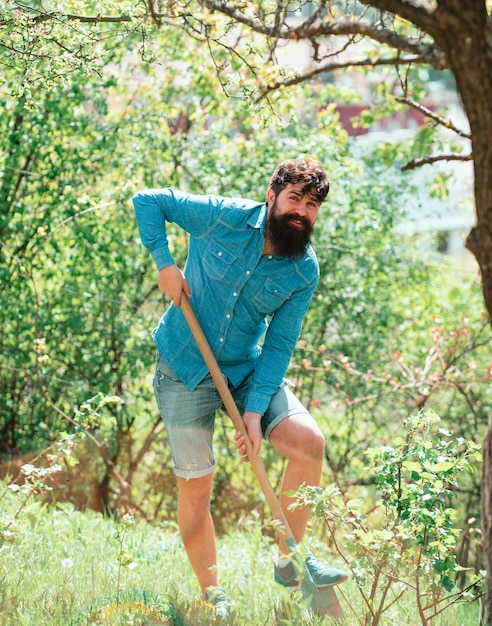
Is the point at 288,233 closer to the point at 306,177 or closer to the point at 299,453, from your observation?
the point at 306,177

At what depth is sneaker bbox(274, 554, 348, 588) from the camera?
354 cm

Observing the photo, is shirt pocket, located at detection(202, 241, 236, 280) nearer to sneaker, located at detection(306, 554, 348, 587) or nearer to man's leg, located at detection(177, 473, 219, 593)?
man's leg, located at detection(177, 473, 219, 593)

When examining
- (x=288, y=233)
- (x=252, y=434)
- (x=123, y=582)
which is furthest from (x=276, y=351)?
(x=123, y=582)

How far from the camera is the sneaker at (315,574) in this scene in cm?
354

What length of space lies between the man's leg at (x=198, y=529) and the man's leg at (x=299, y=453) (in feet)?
1.09

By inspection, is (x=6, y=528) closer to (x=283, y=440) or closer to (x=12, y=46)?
(x=283, y=440)

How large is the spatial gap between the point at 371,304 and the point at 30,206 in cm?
251

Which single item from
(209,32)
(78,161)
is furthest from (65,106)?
(209,32)

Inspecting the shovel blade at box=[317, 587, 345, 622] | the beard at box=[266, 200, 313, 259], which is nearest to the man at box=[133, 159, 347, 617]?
the beard at box=[266, 200, 313, 259]

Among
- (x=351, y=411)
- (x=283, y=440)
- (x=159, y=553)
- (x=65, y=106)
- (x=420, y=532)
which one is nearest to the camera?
(x=420, y=532)

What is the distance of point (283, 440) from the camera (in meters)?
3.65

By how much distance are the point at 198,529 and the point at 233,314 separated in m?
0.89

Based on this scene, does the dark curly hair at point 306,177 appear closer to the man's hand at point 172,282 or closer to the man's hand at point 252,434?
the man's hand at point 172,282

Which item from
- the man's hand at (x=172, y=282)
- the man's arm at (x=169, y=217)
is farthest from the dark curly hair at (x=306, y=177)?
the man's hand at (x=172, y=282)
